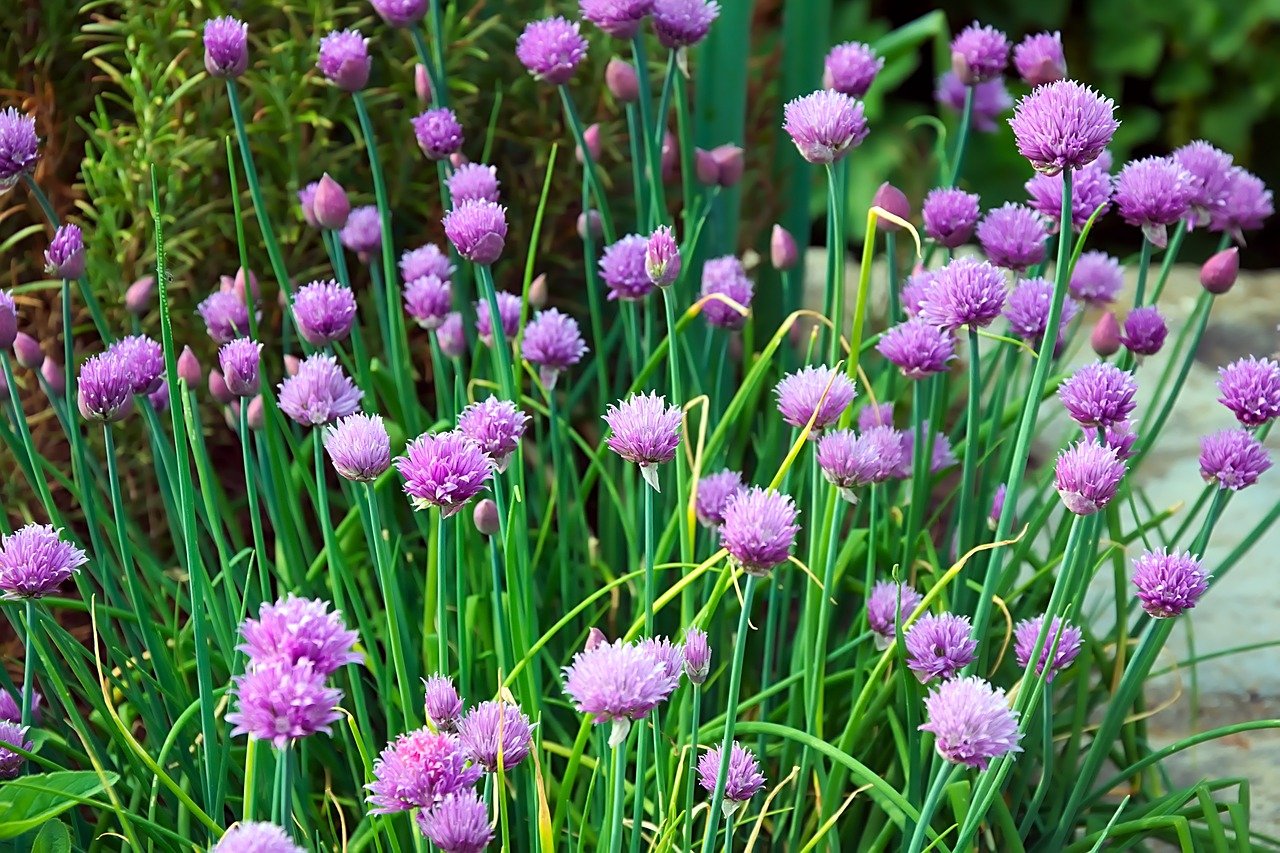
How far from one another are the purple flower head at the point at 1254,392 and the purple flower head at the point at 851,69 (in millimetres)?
444

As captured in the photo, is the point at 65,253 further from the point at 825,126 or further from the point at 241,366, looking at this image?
the point at 825,126

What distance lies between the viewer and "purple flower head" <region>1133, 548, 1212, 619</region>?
0.78 m

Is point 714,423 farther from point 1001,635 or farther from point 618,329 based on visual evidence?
point 1001,635

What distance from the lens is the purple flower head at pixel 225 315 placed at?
107 centimetres

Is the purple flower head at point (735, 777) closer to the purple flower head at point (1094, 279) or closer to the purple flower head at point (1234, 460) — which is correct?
the purple flower head at point (1234, 460)

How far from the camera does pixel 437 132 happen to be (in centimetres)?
110

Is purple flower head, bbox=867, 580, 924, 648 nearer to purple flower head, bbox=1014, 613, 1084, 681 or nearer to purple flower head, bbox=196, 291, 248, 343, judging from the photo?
purple flower head, bbox=1014, 613, 1084, 681

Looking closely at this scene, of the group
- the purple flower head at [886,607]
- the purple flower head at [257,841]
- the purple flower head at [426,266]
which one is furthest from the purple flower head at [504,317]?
the purple flower head at [257,841]

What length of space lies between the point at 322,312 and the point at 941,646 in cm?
49

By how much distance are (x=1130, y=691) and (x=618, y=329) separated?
64 cm

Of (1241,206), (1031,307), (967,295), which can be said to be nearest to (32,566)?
(967,295)

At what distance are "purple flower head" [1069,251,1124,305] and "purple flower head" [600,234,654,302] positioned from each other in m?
0.38

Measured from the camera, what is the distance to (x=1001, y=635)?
118cm

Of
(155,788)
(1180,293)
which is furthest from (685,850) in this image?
(1180,293)
